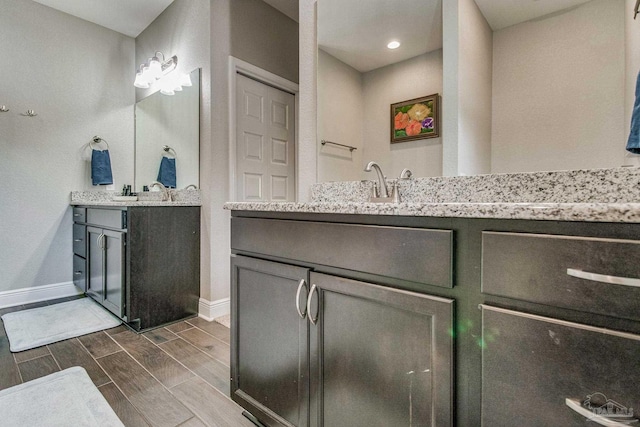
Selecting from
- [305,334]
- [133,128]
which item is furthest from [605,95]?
[133,128]

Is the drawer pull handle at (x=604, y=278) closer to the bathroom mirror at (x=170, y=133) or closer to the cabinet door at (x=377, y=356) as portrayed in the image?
the cabinet door at (x=377, y=356)

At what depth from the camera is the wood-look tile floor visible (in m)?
1.34

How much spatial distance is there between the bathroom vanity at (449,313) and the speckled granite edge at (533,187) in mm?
548

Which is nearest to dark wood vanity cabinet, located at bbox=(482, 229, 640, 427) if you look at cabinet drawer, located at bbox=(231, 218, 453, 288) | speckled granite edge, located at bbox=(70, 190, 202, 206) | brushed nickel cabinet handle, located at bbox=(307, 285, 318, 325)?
cabinet drawer, located at bbox=(231, 218, 453, 288)

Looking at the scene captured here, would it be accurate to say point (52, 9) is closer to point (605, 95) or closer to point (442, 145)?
point (442, 145)

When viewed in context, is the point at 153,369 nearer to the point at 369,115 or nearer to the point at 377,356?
the point at 377,356

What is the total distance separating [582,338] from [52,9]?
4335 mm

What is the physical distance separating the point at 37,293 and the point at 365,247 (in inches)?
135

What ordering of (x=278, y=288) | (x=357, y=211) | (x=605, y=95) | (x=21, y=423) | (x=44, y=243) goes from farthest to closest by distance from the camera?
1. (x=44, y=243)
2. (x=21, y=423)
3. (x=278, y=288)
4. (x=605, y=95)
5. (x=357, y=211)

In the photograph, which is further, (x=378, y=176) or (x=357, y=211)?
(x=378, y=176)

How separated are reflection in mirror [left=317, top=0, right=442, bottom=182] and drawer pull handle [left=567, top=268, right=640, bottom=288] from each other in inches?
31.0

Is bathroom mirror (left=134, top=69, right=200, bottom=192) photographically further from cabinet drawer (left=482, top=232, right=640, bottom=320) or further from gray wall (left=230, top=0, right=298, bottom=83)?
cabinet drawer (left=482, top=232, right=640, bottom=320)

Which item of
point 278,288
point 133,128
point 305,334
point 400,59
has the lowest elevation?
point 305,334

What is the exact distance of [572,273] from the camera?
54cm
